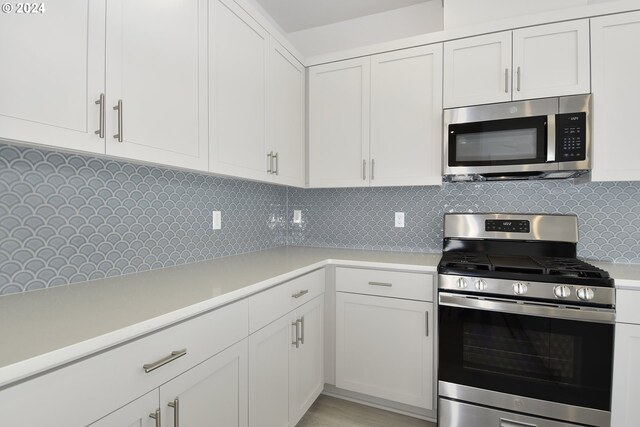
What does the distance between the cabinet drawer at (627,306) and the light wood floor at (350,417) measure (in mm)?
1176

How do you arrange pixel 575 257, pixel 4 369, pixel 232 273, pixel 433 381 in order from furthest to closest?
pixel 575 257, pixel 433 381, pixel 232 273, pixel 4 369

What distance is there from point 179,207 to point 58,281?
2.14ft

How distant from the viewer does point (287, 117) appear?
2232mm

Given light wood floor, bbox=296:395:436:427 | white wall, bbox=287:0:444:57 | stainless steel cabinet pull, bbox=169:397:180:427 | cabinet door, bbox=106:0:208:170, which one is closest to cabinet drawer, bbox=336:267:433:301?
light wood floor, bbox=296:395:436:427

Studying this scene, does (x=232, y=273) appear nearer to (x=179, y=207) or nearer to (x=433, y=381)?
(x=179, y=207)

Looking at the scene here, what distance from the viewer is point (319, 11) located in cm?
254

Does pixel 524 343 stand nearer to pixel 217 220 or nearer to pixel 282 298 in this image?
pixel 282 298

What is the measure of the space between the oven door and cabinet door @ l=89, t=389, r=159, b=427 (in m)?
1.42

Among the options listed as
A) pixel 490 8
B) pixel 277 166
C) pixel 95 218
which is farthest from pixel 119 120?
pixel 490 8

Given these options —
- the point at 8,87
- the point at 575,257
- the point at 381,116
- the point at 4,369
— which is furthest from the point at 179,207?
the point at 575,257

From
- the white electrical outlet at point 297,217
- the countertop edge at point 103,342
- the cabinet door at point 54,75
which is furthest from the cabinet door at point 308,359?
the cabinet door at point 54,75

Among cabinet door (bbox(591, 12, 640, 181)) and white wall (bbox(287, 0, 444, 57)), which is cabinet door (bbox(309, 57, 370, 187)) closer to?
white wall (bbox(287, 0, 444, 57))

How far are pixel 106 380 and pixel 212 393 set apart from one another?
43 centimetres

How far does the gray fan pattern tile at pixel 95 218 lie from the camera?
1.10 m
